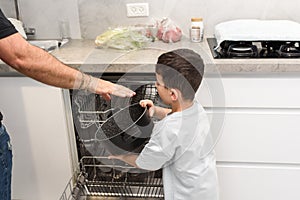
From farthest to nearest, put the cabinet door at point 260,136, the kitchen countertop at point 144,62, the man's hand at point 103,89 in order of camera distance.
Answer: the cabinet door at point 260,136 → the kitchen countertop at point 144,62 → the man's hand at point 103,89

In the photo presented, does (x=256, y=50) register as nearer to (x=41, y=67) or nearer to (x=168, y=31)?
(x=168, y=31)

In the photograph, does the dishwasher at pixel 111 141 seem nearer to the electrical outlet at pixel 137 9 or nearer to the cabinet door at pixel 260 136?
the cabinet door at pixel 260 136

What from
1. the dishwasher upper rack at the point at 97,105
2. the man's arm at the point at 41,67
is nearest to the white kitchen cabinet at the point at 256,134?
the dishwasher upper rack at the point at 97,105

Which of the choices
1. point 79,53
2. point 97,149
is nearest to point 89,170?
point 97,149

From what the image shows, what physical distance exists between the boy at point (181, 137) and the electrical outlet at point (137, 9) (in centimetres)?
76

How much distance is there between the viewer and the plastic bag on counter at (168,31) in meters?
2.01

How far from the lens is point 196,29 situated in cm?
197

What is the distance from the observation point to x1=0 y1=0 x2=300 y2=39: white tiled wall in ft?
6.85

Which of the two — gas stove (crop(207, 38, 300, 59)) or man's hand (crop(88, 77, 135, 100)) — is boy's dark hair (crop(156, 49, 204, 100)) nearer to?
man's hand (crop(88, 77, 135, 100))

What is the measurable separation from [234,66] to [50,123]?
824mm

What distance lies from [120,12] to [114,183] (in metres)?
0.92

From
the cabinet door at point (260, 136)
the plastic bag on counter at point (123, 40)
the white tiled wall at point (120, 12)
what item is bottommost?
the cabinet door at point (260, 136)

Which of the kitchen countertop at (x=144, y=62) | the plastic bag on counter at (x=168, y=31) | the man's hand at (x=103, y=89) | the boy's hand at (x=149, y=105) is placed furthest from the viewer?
the plastic bag on counter at (x=168, y=31)

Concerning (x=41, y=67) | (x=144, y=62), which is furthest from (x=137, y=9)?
(x=41, y=67)
